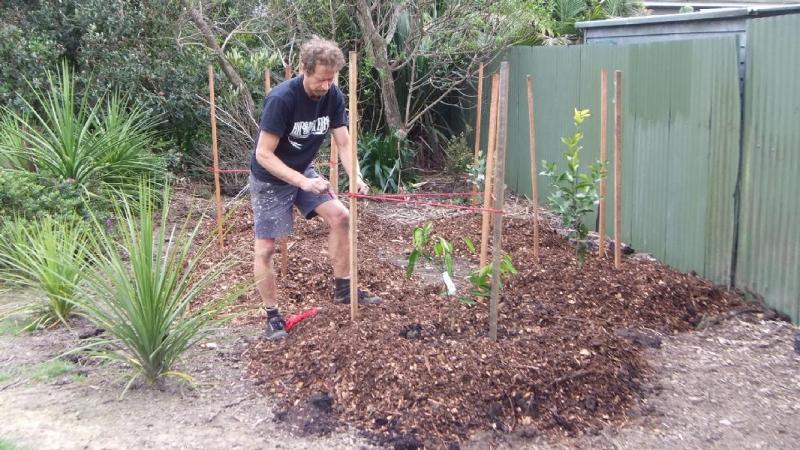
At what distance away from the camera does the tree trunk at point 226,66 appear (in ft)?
30.1

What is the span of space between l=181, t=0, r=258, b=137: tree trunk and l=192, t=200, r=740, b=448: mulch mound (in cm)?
391

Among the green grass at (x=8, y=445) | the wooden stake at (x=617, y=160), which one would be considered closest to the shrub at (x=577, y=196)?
the wooden stake at (x=617, y=160)

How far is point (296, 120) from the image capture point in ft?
15.3

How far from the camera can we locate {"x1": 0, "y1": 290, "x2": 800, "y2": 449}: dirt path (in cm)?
366

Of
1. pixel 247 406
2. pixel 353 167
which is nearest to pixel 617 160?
pixel 353 167

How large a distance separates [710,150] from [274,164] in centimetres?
324

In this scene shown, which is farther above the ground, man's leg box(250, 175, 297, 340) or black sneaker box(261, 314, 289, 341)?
man's leg box(250, 175, 297, 340)

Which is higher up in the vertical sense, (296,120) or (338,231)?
(296,120)

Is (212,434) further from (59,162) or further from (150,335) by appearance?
(59,162)

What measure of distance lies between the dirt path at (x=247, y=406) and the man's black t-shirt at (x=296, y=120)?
1106mm

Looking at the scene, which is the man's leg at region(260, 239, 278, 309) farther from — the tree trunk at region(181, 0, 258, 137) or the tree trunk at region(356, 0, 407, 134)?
the tree trunk at region(356, 0, 407, 134)

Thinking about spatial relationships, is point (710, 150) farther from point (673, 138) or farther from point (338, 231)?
point (338, 231)

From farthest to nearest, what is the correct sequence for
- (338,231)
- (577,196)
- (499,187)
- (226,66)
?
(226,66), (577,196), (338,231), (499,187)

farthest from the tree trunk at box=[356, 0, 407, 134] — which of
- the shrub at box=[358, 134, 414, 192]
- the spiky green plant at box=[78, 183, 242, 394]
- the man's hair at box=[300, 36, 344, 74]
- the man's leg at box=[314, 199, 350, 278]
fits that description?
the spiky green plant at box=[78, 183, 242, 394]
